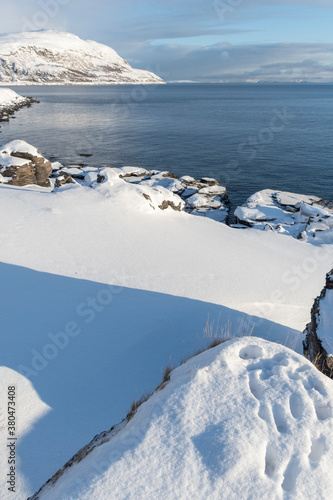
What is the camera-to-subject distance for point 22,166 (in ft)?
75.2

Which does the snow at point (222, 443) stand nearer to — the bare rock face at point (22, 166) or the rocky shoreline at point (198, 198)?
the rocky shoreline at point (198, 198)

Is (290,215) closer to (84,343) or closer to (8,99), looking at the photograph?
(84,343)

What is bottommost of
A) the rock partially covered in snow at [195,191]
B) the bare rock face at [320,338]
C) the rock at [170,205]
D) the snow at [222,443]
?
the rock partially covered in snow at [195,191]

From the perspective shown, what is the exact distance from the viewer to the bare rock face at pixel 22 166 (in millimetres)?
22337

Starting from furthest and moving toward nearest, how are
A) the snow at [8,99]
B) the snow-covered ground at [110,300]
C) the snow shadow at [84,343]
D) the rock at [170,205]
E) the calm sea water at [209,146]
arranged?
the snow at [8,99], the calm sea water at [209,146], the rock at [170,205], the snow-covered ground at [110,300], the snow shadow at [84,343]

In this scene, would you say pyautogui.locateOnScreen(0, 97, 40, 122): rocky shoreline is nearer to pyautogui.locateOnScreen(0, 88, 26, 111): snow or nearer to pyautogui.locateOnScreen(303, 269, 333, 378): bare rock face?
pyautogui.locateOnScreen(0, 88, 26, 111): snow

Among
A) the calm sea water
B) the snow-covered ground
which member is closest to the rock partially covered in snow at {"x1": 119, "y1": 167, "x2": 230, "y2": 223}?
the calm sea water

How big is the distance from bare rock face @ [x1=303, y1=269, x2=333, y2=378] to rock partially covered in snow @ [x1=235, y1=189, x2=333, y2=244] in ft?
43.6

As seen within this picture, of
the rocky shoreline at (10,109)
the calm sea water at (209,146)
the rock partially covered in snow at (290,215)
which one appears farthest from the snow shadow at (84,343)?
the rocky shoreline at (10,109)

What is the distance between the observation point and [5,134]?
58.2 m

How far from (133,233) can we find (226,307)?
5.52 metres

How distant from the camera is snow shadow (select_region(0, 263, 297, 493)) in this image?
5090mm

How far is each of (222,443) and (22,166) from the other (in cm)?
2359

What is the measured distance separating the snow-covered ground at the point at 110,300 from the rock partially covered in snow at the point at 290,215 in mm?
5887
